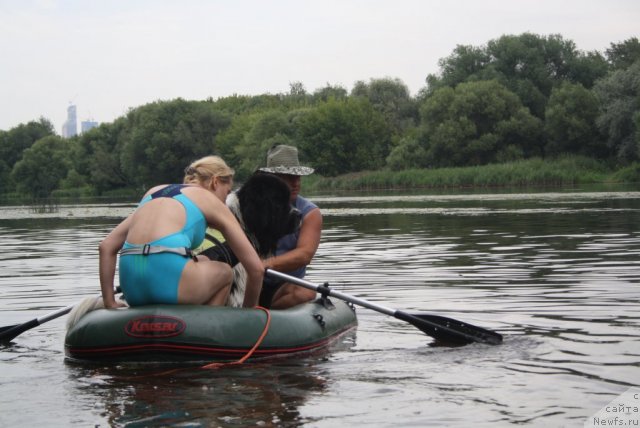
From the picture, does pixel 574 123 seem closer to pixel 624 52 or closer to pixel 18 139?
pixel 624 52

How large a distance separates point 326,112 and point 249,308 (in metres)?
79.3

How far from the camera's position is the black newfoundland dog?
22.9 feet

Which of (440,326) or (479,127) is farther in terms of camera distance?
(479,127)

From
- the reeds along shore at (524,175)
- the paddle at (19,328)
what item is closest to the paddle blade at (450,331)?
the paddle at (19,328)

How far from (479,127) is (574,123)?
812 centimetres

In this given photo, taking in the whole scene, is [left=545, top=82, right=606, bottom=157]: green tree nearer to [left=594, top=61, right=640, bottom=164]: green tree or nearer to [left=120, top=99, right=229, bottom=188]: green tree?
[left=594, top=61, right=640, bottom=164]: green tree

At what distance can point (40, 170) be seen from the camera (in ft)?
337

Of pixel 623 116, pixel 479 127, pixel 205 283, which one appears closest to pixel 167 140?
pixel 479 127

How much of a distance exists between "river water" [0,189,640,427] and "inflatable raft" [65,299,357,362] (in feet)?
0.41

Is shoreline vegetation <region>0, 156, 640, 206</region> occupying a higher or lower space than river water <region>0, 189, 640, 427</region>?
higher

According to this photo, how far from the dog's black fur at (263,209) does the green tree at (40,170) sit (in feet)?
321

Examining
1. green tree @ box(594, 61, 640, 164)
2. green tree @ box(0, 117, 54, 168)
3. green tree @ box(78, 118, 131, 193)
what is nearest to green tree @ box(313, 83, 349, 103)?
green tree @ box(78, 118, 131, 193)

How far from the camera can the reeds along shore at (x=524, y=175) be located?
173ft

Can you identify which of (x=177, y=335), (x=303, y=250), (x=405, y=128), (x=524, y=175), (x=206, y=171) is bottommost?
(x=177, y=335)
